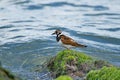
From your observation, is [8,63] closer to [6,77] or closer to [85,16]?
[6,77]

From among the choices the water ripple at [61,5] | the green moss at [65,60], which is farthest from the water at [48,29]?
the green moss at [65,60]

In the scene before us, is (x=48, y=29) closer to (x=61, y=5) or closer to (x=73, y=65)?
(x=61, y=5)

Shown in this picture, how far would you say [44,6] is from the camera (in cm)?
2211

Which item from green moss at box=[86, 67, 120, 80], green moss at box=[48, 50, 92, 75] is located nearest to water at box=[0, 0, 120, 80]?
green moss at box=[48, 50, 92, 75]

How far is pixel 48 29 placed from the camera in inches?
676

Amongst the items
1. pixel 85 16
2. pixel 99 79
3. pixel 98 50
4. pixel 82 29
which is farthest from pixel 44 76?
pixel 85 16

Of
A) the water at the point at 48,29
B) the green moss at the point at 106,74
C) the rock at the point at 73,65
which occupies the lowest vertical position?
the water at the point at 48,29

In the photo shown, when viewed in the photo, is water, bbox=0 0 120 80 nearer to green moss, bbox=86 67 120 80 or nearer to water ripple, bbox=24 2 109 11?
water ripple, bbox=24 2 109 11

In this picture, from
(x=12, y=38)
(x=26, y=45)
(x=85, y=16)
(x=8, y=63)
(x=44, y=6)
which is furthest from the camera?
(x=44, y=6)

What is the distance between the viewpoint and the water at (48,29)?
13.1 m

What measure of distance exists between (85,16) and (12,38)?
4.94 metres

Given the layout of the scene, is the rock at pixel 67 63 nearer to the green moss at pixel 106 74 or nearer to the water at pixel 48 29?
the water at pixel 48 29

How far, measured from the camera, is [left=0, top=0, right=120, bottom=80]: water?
13055 mm

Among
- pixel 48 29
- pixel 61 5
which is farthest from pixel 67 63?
pixel 61 5
